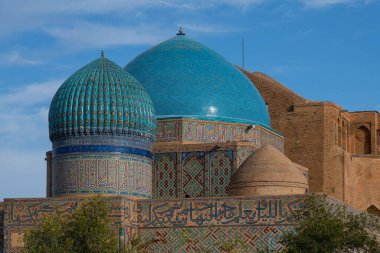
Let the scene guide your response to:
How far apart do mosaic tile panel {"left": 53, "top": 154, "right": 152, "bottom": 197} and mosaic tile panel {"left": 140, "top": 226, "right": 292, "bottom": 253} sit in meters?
1.23

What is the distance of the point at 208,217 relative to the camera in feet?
60.6

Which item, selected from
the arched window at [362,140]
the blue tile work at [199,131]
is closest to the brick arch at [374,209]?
the arched window at [362,140]

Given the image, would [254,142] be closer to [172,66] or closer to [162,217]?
[172,66]

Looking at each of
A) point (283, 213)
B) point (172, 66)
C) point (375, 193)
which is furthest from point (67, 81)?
point (375, 193)

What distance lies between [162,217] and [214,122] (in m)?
3.68

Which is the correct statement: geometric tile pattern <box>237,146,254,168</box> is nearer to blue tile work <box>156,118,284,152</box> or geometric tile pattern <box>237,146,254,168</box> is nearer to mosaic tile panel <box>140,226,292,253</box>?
blue tile work <box>156,118,284,152</box>

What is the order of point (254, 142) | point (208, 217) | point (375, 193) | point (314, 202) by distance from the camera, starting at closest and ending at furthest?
1. point (314, 202)
2. point (208, 217)
3. point (254, 142)
4. point (375, 193)

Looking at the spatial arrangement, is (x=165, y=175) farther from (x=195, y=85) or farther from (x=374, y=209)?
(x=374, y=209)

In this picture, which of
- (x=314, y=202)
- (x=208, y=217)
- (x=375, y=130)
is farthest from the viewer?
(x=375, y=130)

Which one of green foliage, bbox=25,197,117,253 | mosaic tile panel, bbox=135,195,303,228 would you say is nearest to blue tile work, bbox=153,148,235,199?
mosaic tile panel, bbox=135,195,303,228

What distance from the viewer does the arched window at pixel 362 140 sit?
30.0m

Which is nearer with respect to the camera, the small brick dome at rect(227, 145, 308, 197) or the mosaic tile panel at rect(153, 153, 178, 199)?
the small brick dome at rect(227, 145, 308, 197)

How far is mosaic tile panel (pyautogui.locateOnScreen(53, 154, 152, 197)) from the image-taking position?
19.5 m

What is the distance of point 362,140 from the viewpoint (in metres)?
30.1
